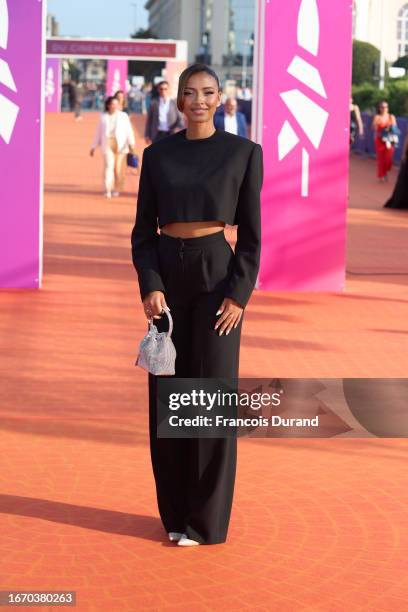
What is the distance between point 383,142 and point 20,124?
15214 millimetres

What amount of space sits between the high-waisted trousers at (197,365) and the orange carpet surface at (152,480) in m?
0.18

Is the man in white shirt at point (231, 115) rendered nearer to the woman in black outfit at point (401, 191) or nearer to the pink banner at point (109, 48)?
the woman in black outfit at point (401, 191)

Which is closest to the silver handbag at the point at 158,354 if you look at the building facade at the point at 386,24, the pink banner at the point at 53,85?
the pink banner at the point at 53,85

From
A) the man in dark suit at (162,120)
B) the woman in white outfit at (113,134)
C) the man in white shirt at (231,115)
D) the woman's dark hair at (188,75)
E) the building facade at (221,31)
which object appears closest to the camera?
the woman's dark hair at (188,75)

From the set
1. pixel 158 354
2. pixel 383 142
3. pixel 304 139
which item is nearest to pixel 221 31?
pixel 383 142

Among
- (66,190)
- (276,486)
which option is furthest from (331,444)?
(66,190)

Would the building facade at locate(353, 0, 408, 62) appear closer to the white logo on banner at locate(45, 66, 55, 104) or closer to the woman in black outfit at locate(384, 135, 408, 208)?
the white logo on banner at locate(45, 66, 55, 104)

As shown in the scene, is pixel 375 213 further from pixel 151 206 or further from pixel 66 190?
pixel 151 206

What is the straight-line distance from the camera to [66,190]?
78.7ft

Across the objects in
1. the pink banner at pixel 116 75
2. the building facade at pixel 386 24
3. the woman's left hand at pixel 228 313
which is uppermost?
the building facade at pixel 386 24

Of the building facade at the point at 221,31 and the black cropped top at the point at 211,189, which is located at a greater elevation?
the building facade at the point at 221,31

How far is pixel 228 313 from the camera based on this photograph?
206 inches

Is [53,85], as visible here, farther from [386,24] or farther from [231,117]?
[231,117]

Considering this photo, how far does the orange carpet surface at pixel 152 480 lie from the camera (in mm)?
5086
